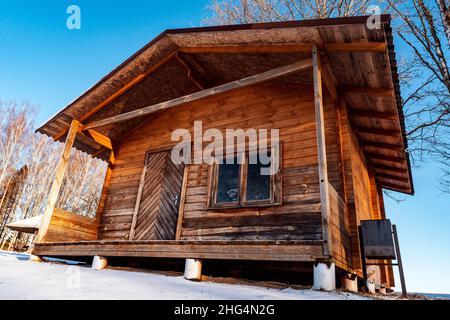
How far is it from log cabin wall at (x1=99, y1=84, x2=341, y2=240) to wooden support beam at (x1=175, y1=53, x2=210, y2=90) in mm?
561

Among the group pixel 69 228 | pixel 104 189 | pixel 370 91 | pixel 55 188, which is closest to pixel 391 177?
pixel 370 91

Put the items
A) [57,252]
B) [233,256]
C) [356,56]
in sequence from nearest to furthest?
[233,256], [356,56], [57,252]

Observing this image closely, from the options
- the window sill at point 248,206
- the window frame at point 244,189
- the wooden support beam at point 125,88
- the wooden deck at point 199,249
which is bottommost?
the wooden deck at point 199,249

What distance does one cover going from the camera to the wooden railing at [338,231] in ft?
14.6

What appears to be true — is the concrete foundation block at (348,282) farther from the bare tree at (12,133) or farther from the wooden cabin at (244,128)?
the bare tree at (12,133)

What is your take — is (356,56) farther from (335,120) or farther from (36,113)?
(36,113)

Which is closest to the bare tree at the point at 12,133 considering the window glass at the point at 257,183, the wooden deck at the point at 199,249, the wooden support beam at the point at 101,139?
the wooden support beam at the point at 101,139

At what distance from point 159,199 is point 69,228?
7.40 ft

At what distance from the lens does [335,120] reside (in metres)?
6.35

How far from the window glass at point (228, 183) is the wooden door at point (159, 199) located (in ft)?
3.81

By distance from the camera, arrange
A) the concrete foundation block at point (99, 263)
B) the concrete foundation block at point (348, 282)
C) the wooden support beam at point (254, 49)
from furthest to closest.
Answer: the concrete foundation block at point (99, 263) → the wooden support beam at point (254, 49) → the concrete foundation block at point (348, 282)
